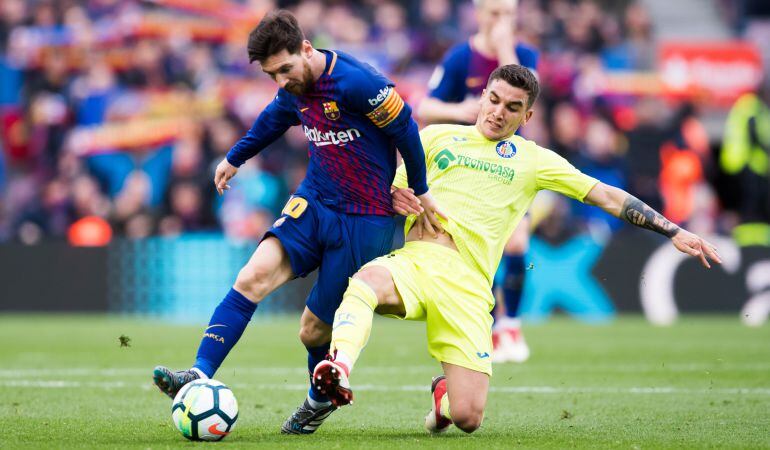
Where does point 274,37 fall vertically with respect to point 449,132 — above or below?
above

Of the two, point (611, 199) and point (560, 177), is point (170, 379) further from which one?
point (611, 199)

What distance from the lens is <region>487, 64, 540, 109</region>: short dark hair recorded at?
5.98m

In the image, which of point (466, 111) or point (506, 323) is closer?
point (466, 111)

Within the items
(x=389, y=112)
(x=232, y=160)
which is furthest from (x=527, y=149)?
(x=232, y=160)

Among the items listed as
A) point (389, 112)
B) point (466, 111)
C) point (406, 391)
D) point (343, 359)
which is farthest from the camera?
point (466, 111)

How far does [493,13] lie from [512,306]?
236 cm

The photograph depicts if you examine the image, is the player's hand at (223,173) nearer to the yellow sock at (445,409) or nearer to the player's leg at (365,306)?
the player's leg at (365,306)

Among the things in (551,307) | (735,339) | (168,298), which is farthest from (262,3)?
(735,339)

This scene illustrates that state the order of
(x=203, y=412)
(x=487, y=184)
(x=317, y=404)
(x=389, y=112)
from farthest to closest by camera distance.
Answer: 1. (x=487, y=184)
2. (x=317, y=404)
3. (x=389, y=112)
4. (x=203, y=412)

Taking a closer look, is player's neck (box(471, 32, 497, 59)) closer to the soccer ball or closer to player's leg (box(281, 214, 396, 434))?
player's leg (box(281, 214, 396, 434))

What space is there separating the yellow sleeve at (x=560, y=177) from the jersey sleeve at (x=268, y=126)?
1.24m

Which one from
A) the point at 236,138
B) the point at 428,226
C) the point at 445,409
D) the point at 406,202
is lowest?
the point at 445,409

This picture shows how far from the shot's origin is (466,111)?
8414 millimetres

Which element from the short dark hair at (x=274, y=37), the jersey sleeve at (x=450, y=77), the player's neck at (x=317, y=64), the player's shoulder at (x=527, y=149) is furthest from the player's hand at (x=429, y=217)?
the jersey sleeve at (x=450, y=77)
